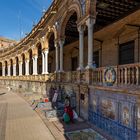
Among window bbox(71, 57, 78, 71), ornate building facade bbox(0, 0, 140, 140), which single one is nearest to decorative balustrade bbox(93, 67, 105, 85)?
ornate building facade bbox(0, 0, 140, 140)

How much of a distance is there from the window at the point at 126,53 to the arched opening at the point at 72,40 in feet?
13.1

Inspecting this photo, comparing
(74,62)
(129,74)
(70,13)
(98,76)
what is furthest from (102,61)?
(129,74)

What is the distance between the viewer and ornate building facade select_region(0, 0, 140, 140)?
6.82 metres

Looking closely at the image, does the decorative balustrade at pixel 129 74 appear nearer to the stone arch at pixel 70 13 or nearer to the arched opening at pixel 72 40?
the stone arch at pixel 70 13

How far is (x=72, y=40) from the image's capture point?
19000 millimetres

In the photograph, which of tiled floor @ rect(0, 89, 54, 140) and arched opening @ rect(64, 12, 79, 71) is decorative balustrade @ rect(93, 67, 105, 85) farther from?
arched opening @ rect(64, 12, 79, 71)

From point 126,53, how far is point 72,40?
7.48 meters

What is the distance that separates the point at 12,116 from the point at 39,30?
458 inches

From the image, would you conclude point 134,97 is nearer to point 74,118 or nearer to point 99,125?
point 99,125

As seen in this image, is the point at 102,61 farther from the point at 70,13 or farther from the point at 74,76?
the point at 70,13

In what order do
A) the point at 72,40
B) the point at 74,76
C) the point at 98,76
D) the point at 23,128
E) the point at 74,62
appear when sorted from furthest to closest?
1. the point at 74,62
2. the point at 72,40
3. the point at 74,76
4. the point at 23,128
5. the point at 98,76

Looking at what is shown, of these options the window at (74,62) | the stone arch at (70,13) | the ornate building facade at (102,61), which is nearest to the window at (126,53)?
the ornate building facade at (102,61)

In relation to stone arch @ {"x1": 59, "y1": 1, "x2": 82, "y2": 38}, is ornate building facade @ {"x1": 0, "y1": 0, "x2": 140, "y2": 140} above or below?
below

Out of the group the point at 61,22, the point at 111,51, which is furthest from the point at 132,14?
the point at 61,22
